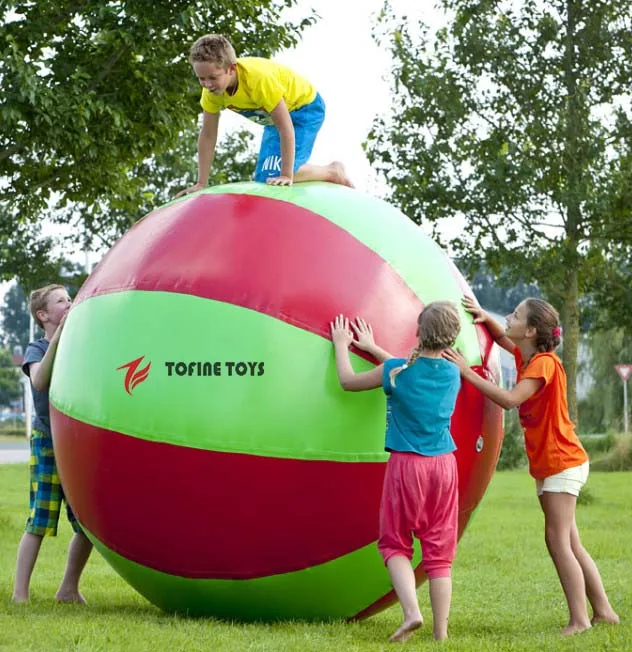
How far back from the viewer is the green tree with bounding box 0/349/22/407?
210 feet

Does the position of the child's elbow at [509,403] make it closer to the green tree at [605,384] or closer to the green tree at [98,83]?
the green tree at [98,83]

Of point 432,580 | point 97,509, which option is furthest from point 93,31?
point 432,580

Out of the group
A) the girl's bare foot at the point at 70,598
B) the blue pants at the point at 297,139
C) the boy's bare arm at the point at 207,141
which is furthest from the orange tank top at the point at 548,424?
the girl's bare foot at the point at 70,598

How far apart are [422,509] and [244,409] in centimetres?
89

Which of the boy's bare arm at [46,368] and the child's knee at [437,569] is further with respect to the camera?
the boy's bare arm at [46,368]

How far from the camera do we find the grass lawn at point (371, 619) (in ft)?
16.3

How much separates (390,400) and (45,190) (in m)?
7.94

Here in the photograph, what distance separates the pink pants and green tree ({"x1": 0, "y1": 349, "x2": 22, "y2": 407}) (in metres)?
60.1

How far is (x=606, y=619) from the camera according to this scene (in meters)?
5.92

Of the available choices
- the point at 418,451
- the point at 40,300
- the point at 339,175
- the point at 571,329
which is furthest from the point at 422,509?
the point at 571,329

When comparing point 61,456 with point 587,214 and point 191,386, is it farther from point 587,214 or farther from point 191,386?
point 587,214

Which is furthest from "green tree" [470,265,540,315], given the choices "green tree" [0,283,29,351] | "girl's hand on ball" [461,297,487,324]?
"girl's hand on ball" [461,297,487,324]

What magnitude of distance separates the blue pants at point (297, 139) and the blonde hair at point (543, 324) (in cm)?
148

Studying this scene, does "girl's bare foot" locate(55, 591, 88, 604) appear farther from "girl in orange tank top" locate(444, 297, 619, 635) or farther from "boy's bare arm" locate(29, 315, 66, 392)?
"girl in orange tank top" locate(444, 297, 619, 635)
